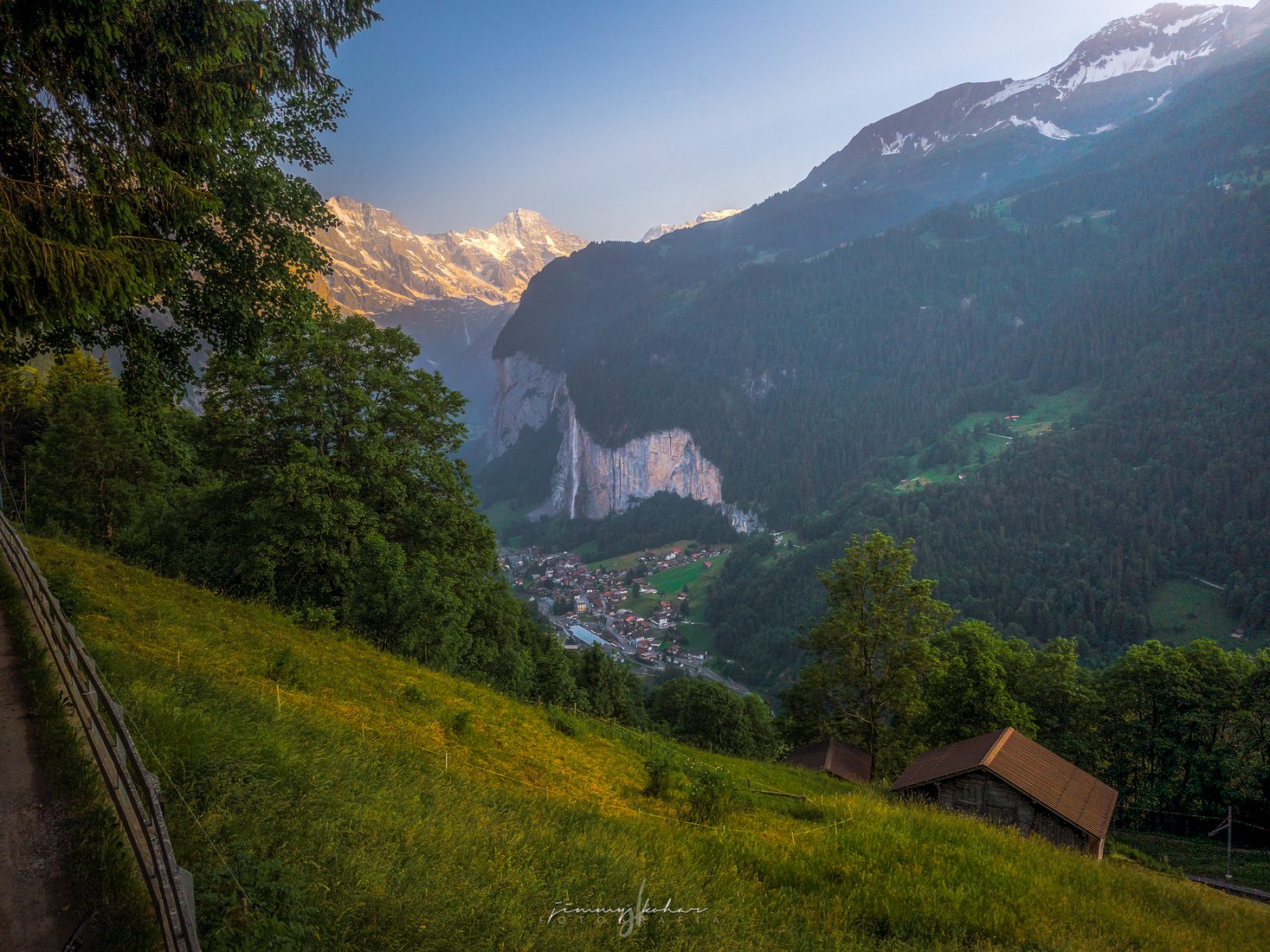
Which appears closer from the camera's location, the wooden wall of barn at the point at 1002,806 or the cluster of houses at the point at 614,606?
the wooden wall of barn at the point at 1002,806

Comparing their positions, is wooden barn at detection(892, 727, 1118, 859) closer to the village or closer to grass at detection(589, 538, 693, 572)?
the village

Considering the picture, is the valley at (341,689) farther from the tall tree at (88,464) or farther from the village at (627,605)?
the village at (627,605)

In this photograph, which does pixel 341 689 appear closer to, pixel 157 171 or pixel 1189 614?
pixel 157 171

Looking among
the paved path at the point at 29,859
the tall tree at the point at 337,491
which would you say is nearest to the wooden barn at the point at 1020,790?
the tall tree at the point at 337,491

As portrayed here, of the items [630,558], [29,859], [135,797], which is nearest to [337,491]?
[29,859]

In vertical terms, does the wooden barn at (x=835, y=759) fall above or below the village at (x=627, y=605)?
above

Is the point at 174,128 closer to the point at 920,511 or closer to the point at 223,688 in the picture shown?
the point at 223,688
